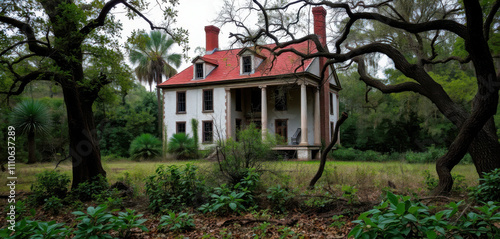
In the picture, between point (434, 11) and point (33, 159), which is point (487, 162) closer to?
point (434, 11)

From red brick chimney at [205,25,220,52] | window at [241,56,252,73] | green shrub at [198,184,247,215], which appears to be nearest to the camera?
green shrub at [198,184,247,215]

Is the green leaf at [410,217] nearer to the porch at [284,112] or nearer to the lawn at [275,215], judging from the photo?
the lawn at [275,215]

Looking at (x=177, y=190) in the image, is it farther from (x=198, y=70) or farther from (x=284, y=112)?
(x=198, y=70)

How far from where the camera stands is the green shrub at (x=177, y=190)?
6.70 meters

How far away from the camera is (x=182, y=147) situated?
2419 cm

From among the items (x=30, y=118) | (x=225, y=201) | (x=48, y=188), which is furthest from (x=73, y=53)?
(x=30, y=118)

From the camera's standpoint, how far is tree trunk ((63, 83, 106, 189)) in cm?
865

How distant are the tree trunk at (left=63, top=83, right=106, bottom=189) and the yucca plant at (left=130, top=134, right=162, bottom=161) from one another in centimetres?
1583

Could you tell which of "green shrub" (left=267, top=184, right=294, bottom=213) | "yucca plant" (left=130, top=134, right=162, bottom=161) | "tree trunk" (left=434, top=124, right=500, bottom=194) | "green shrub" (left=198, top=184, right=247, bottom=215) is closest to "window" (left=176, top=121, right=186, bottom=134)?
"yucca plant" (left=130, top=134, right=162, bottom=161)

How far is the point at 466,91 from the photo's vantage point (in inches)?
717

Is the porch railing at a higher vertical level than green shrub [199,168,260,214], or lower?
higher

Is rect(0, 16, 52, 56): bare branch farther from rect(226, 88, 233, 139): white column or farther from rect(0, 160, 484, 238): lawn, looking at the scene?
rect(226, 88, 233, 139): white column

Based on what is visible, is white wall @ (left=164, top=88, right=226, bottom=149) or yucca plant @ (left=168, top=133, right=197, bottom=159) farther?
white wall @ (left=164, top=88, right=226, bottom=149)

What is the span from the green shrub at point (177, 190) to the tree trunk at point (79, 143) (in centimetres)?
262
